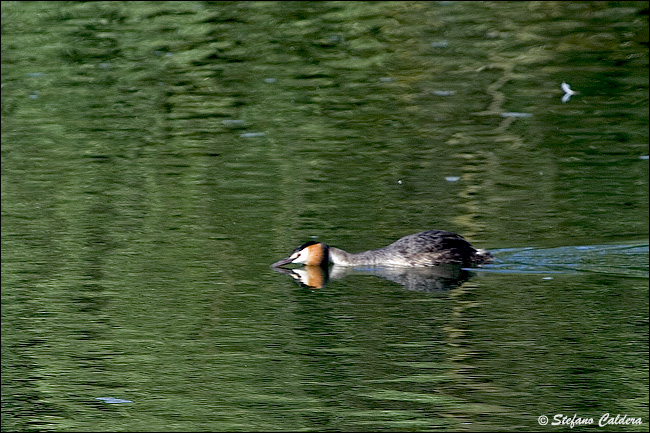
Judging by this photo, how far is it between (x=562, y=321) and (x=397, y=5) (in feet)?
46.7

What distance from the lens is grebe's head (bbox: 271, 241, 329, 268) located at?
414 inches

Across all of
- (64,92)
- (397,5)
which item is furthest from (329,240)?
(397,5)

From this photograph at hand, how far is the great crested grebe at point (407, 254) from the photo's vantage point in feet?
34.6

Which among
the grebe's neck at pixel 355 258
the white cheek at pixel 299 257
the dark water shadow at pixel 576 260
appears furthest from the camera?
the grebe's neck at pixel 355 258

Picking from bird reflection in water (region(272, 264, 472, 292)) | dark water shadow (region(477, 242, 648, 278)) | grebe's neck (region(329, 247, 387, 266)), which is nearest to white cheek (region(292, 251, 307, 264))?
bird reflection in water (region(272, 264, 472, 292))

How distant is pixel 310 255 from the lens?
10.6 m

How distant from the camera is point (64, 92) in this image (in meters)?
17.6

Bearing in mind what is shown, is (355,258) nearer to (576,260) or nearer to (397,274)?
(397,274)

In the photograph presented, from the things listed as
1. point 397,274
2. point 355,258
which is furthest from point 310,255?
point 397,274

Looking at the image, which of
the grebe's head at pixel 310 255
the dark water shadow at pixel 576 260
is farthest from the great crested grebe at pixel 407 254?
the dark water shadow at pixel 576 260

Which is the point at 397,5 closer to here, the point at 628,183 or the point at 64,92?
the point at 64,92

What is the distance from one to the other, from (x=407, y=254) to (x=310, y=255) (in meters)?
0.82

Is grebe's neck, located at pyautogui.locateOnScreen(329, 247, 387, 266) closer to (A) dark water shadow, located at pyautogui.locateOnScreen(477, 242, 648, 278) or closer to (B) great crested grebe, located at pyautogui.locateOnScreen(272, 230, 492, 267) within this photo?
(B) great crested grebe, located at pyautogui.locateOnScreen(272, 230, 492, 267)

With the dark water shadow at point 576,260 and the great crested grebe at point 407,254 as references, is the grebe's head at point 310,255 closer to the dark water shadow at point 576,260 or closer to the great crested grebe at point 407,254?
the great crested grebe at point 407,254
